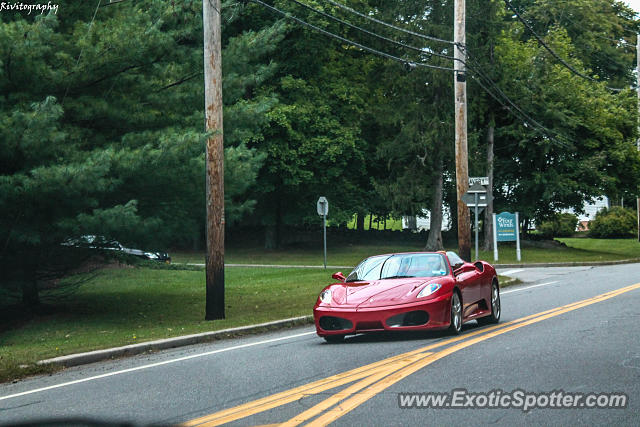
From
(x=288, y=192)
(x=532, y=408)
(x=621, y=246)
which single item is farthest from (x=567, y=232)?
(x=532, y=408)

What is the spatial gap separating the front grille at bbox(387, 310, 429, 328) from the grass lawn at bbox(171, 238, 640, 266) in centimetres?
2698

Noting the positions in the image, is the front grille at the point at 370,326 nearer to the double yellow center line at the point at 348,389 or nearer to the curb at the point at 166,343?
the double yellow center line at the point at 348,389

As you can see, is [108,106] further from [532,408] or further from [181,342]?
[532,408]

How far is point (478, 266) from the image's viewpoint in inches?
564

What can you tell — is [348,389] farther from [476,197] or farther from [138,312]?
[476,197]

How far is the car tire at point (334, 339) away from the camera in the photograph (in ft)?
40.7

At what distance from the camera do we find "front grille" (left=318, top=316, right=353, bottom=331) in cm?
1192

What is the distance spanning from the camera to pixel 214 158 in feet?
52.7

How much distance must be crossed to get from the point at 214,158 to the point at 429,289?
19.0 ft

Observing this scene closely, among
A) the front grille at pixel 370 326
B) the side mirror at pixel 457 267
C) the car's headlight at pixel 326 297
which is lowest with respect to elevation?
the front grille at pixel 370 326

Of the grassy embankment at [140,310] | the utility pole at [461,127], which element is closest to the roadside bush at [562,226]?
the grassy embankment at [140,310]

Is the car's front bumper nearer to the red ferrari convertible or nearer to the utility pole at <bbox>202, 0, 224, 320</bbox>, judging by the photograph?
the red ferrari convertible

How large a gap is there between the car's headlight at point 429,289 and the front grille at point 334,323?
114 centimetres

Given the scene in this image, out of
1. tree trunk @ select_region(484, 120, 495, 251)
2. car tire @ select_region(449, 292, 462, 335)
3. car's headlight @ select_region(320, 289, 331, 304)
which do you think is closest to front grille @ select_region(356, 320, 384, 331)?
car's headlight @ select_region(320, 289, 331, 304)
